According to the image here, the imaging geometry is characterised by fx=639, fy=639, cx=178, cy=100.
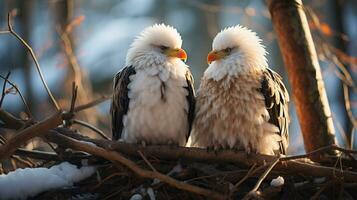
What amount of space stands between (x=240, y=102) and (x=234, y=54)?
1.72ft

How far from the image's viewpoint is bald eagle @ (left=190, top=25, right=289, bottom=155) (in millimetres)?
5137

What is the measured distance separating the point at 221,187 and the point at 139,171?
61cm

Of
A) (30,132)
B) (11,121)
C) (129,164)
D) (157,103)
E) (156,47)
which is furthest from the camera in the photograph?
(156,47)

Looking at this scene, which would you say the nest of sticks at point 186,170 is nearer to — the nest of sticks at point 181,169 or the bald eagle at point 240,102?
the nest of sticks at point 181,169

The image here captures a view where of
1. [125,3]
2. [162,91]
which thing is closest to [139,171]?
[162,91]

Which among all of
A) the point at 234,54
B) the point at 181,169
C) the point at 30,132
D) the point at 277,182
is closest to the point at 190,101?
the point at 234,54

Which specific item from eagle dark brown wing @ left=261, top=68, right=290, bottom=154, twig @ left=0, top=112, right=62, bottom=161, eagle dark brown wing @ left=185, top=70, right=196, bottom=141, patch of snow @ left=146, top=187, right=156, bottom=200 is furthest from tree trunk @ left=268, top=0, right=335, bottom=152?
twig @ left=0, top=112, right=62, bottom=161

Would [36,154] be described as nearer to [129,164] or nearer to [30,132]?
[129,164]

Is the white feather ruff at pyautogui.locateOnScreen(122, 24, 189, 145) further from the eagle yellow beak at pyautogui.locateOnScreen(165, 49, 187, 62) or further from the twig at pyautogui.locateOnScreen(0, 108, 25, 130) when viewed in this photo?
the twig at pyautogui.locateOnScreen(0, 108, 25, 130)

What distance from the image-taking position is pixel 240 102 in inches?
203

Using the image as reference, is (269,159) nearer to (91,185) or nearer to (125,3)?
(91,185)

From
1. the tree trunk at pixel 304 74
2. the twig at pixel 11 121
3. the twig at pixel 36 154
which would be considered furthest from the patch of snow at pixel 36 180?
the tree trunk at pixel 304 74

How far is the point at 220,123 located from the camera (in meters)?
5.21

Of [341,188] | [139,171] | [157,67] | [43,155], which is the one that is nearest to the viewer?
[139,171]
